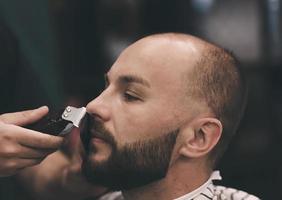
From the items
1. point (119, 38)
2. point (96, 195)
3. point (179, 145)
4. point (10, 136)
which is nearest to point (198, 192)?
point (179, 145)

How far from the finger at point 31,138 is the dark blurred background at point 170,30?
22.1 inches

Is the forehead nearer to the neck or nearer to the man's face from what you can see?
the man's face

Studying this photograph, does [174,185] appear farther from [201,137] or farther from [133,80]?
[133,80]

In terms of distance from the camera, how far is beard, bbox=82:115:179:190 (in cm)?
121

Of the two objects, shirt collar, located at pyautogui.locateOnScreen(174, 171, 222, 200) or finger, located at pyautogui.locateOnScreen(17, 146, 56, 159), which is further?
shirt collar, located at pyautogui.locateOnScreen(174, 171, 222, 200)

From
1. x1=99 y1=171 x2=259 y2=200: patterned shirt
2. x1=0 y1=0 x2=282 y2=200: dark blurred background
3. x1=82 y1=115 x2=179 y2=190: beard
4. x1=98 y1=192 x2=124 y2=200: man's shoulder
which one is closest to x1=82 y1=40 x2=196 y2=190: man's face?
x1=82 y1=115 x2=179 y2=190: beard

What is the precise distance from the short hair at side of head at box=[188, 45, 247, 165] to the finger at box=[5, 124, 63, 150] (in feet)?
1.14

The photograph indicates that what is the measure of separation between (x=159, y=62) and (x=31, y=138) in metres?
0.35

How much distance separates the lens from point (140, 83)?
4.04ft

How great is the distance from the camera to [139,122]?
123 centimetres

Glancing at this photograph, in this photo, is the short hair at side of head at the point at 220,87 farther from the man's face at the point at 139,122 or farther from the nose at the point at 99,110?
the nose at the point at 99,110

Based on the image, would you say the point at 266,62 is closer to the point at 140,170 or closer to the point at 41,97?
the point at 41,97

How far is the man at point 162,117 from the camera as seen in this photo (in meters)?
1.22

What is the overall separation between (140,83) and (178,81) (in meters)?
0.09
